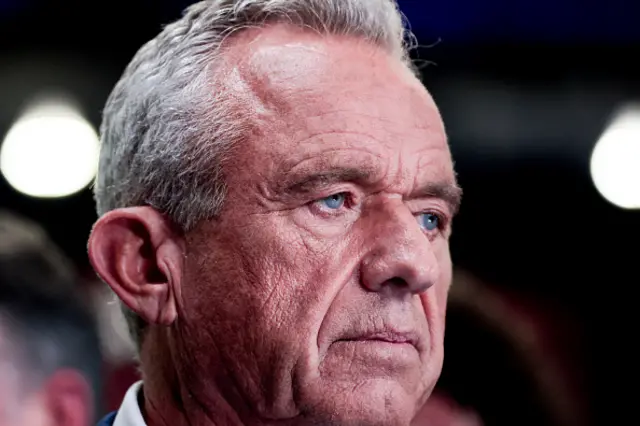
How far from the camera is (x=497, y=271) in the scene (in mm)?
7207

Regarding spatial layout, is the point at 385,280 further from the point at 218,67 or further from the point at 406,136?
the point at 218,67

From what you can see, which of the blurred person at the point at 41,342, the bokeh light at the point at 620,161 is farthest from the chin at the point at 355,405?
the bokeh light at the point at 620,161

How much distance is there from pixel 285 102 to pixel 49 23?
3.77m

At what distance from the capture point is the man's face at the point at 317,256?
230 cm

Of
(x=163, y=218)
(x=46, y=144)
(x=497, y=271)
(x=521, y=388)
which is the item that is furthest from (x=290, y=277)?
(x=497, y=271)

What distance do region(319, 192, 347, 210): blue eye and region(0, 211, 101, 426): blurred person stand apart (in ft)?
5.50

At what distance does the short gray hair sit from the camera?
96.1 inches

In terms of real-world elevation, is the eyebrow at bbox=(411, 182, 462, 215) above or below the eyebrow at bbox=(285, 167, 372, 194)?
below

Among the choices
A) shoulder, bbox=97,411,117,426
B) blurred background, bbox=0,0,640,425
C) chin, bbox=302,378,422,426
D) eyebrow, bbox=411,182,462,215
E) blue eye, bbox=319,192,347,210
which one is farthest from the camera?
blurred background, bbox=0,0,640,425

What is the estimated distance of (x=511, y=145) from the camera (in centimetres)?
659

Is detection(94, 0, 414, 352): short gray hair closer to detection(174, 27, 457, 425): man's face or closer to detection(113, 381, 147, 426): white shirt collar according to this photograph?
detection(174, 27, 457, 425): man's face

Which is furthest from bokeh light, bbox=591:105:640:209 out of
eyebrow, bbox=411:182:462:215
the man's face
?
the man's face

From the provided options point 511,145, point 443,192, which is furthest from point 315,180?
point 511,145

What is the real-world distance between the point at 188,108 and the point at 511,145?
172 inches
